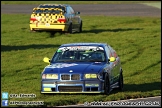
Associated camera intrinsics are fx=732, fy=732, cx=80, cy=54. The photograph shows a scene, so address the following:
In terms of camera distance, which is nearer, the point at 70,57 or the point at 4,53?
the point at 70,57

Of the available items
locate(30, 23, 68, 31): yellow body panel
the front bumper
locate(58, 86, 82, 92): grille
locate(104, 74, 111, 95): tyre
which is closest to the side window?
locate(104, 74, 111, 95): tyre

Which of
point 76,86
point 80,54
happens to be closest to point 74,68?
point 76,86

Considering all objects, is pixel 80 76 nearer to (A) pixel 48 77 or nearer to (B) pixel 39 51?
(A) pixel 48 77

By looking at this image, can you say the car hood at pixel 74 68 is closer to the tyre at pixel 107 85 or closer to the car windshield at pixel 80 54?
the tyre at pixel 107 85

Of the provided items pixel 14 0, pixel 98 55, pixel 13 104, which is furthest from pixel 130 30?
pixel 14 0

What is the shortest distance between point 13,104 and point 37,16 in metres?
19.9

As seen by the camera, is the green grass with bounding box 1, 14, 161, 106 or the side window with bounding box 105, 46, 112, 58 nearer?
the green grass with bounding box 1, 14, 161, 106

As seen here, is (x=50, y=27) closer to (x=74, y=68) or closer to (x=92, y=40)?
(x=92, y=40)

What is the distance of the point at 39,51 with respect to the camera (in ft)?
91.2

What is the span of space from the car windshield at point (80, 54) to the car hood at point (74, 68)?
19.6 inches

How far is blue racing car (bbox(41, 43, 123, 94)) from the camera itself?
16203mm

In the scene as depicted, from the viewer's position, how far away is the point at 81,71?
642 inches

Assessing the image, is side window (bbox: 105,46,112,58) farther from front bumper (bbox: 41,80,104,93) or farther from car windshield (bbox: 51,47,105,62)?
front bumper (bbox: 41,80,104,93)

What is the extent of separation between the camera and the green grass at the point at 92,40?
17.7 metres
